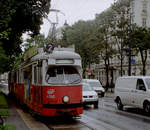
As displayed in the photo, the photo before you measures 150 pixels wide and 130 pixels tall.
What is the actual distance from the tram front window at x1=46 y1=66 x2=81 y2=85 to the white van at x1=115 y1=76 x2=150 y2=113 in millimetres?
4420

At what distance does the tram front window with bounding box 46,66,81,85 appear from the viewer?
13014 millimetres

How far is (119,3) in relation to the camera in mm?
40750

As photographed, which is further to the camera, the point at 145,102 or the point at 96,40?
the point at 96,40

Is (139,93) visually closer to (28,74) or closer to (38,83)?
(38,83)

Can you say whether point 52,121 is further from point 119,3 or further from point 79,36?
point 79,36

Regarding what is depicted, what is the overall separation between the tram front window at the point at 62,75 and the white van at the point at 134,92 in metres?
4.42

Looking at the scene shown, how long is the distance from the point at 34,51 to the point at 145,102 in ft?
20.5

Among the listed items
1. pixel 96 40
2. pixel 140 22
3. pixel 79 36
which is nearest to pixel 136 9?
pixel 140 22

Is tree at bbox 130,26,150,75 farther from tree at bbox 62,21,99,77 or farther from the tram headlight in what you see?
the tram headlight

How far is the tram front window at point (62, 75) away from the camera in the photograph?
1301 cm

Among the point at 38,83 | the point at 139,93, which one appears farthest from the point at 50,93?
the point at 139,93

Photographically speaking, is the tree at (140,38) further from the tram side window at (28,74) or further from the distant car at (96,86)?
the tram side window at (28,74)

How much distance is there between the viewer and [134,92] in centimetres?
1725

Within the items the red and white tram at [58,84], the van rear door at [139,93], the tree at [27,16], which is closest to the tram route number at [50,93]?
the red and white tram at [58,84]
